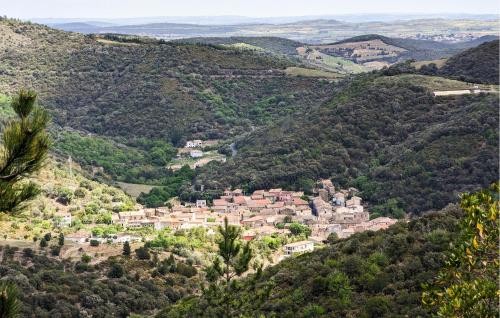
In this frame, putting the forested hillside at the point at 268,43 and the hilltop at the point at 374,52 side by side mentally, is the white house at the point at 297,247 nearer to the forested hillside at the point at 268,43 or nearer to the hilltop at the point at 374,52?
the hilltop at the point at 374,52

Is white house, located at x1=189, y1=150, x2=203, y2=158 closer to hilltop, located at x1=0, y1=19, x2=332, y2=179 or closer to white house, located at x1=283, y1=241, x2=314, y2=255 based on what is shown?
hilltop, located at x1=0, y1=19, x2=332, y2=179

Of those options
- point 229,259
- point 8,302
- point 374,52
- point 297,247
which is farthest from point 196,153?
point 374,52

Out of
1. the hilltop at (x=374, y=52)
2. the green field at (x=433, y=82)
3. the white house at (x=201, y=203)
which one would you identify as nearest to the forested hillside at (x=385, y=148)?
the green field at (x=433, y=82)

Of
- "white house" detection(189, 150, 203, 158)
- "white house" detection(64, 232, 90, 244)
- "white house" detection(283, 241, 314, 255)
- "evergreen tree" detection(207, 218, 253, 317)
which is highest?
"evergreen tree" detection(207, 218, 253, 317)

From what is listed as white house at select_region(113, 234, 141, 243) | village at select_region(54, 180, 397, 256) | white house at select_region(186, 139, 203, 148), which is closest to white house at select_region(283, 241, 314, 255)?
village at select_region(54, 180, 397, 256)

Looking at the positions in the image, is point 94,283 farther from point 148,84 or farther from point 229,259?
point 148,84

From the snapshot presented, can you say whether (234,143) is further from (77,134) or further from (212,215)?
(212,215)
